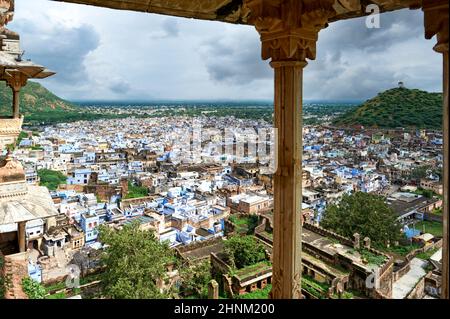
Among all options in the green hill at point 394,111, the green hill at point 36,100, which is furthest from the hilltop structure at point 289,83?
the green hill at point 36,100

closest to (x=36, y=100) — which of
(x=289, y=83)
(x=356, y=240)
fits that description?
(x=289, y=83)

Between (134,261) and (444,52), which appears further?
(134,261)

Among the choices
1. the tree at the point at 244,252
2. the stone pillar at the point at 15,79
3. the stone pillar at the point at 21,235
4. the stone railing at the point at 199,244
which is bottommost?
the stone railing at the point at 199,244

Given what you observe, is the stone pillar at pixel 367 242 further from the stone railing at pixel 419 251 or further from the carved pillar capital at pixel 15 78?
the carved pillar capital at pixel 15 78

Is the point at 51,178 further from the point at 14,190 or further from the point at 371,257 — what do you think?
the point at 371,257

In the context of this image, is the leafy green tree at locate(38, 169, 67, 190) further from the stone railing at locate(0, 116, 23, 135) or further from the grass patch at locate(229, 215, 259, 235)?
the stone railing at locate(0, 116, 23, 135)
